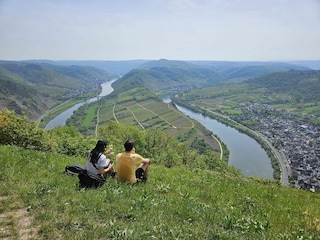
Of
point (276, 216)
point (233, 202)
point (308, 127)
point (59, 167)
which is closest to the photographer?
point (276, 216)

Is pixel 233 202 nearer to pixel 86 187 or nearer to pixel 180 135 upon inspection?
pixel 86 187

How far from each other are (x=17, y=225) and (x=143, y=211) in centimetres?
335

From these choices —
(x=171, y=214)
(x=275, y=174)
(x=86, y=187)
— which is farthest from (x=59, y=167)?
(x=275, y=174)

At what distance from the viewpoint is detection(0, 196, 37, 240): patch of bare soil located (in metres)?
6.35

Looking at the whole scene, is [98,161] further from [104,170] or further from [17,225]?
[17,225]

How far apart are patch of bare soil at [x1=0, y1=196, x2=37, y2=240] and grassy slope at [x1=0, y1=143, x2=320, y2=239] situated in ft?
0.08

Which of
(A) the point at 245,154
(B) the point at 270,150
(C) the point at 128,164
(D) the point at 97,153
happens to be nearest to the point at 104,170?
(D) the point at 97,153

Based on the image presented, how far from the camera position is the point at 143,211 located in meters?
8.02

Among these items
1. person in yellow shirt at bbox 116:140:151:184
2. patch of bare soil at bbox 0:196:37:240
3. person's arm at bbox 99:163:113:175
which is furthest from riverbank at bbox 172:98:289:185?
patch of bare soil at bbox 0:196:37:240

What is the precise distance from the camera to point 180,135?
13638 centimetres

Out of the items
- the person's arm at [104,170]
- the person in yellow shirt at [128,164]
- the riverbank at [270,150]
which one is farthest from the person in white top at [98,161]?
the riverbank at [270,150]

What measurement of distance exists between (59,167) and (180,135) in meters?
124

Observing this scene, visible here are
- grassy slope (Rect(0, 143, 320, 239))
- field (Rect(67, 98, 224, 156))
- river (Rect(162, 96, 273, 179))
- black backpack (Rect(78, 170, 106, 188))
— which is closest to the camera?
grassy slope (Rect(0, 143, 320, 239))

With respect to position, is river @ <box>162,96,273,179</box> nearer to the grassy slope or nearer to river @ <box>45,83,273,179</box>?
river @ <box>45,83,273,179</box>
